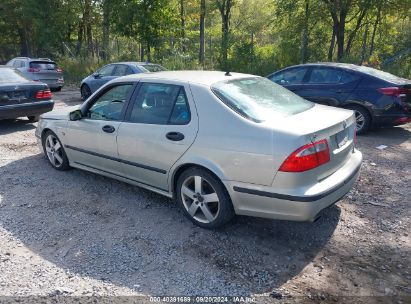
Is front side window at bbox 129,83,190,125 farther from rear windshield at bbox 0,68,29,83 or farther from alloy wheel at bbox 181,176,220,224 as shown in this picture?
rear windshield at bbox 0,68,29,83

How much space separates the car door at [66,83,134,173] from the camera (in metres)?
4.35

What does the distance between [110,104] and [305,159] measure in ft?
8.71

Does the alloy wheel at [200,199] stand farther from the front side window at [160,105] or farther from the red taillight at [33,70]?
the red taillight at [33,70]

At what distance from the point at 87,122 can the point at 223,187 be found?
223 centimetres

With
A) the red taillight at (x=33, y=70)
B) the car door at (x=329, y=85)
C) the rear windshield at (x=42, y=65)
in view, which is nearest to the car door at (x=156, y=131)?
the car door at (x=329, y=85)

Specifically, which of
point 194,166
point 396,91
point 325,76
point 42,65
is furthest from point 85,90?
point 194,166

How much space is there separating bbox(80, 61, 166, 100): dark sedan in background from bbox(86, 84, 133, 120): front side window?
20.2 ft

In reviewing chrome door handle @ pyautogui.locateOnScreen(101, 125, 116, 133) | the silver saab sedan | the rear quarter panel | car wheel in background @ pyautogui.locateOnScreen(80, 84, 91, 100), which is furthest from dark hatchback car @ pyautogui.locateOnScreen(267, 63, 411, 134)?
car wheel in background @ pyautogui.locateOnScreen(80, 84, 91, 100)

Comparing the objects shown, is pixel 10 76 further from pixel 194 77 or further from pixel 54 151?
pixel 194 77

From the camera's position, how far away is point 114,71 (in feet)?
38.0

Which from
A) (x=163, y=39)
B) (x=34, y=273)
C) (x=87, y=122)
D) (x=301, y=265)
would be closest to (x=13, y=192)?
(x=87, y=122)

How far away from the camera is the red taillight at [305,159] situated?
3033mm

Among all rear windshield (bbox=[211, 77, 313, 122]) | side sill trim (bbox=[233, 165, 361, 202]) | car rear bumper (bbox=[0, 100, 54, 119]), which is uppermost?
rear windshield (bbox=[211, 77, 313, 122])

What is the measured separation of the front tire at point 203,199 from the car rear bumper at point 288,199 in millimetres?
135
